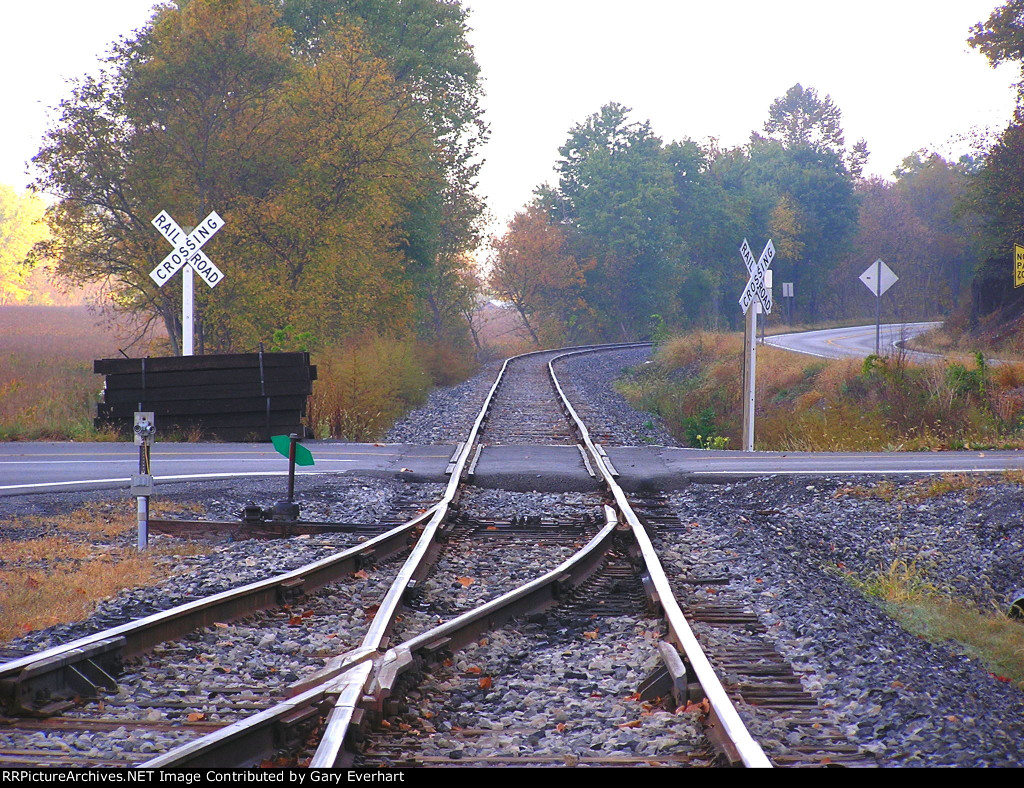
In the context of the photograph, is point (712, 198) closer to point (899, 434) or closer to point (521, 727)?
point (899, 434)

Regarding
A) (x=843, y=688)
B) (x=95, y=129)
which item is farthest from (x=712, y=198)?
(x=843, y=688)

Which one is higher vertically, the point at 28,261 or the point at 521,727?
the point at 28,261

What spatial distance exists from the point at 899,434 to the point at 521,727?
16.2 meters

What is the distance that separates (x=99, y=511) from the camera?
10.6m

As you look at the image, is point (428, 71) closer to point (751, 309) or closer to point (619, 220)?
point (751, 309)

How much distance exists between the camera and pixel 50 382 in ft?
84.2

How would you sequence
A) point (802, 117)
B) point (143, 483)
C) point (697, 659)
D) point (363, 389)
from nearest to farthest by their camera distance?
point (697, 659), point (143, 483), point (363, 389), point (802, 117)

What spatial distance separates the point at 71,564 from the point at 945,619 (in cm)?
654

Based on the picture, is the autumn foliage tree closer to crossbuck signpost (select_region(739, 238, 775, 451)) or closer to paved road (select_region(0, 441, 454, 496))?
paved road (select_region(0, 441, 454, 496))

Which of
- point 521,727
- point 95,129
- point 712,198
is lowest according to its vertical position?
point 521,727

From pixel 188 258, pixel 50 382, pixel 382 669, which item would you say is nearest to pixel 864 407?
pixel 188 258

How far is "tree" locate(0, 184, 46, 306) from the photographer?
369ft

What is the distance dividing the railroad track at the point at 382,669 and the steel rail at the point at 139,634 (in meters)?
0.01
